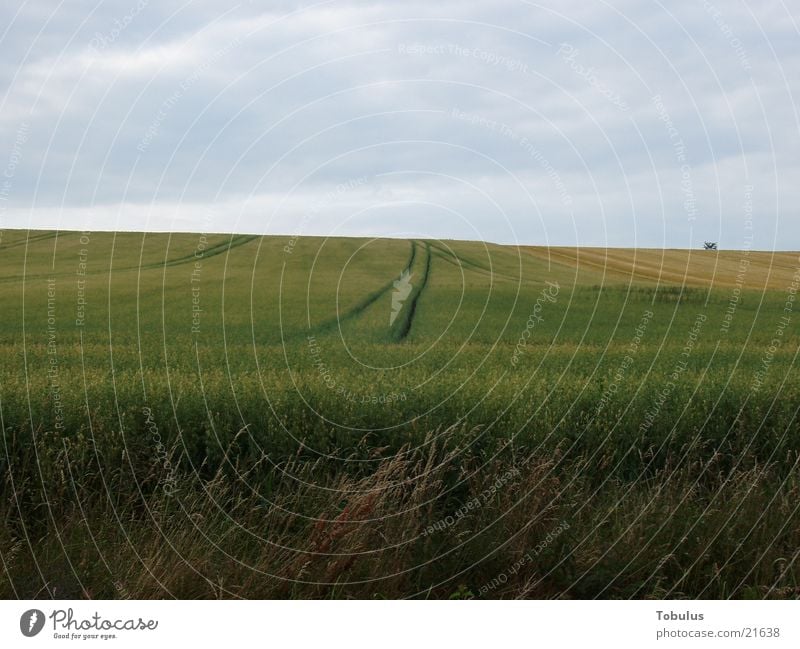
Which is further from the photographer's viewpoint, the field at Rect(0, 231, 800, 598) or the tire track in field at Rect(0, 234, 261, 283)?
the tire track in field at Rect(0, 234, 261, 283)

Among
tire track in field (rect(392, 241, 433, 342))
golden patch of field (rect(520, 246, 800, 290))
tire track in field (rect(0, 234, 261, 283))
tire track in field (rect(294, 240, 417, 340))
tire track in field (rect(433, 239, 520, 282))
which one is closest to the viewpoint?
tire track in field (rect(392, 241, 433, 342))

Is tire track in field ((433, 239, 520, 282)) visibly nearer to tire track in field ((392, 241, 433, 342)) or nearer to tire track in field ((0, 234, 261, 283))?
tire track in field ((392, 241, 433, 342))

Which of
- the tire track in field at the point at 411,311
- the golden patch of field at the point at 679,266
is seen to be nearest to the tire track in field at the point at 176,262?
the tire track in field at the point at 411,311

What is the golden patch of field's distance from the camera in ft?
108

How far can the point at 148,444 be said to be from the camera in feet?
29.2

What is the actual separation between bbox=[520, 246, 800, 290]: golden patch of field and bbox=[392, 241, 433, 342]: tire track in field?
5.05m

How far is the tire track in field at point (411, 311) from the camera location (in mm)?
19484

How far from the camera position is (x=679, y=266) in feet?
Answer: 127

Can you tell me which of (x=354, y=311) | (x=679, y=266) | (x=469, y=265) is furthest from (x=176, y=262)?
(x=679, y=266)

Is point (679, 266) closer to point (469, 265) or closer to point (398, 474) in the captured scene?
point (469, 265)

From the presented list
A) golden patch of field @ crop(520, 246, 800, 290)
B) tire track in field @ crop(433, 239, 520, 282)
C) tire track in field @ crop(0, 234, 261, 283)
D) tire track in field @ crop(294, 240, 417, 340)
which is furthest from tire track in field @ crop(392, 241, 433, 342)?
tire track in field @ crop(0, 234, 261, 283)

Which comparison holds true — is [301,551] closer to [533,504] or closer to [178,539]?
[178,539]
